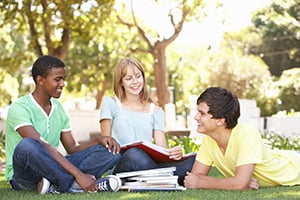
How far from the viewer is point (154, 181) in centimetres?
460

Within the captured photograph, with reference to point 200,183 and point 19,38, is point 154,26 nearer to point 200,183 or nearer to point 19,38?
point 200,183

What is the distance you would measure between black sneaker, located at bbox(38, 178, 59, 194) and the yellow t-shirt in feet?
3.64

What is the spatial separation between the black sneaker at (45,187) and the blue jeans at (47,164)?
35 millimetres

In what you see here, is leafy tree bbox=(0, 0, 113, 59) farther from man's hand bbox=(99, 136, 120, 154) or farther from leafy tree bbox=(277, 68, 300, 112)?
leafy tree bbox=(277, 68, 300, 112)

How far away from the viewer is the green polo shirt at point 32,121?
4727 millimetres

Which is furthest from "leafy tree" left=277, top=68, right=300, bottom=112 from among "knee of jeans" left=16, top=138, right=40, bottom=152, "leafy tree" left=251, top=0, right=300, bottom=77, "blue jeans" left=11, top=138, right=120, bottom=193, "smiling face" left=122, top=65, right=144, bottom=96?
"knee of jeans" left=16, top=138, right=40, bottom=152

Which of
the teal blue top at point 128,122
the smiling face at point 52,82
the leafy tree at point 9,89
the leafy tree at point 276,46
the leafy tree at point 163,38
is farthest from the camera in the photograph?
the leafy tree at point 276,46

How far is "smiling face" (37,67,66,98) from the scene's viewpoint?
191 inches

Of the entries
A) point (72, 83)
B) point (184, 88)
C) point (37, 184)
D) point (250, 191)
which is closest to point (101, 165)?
point (37, 184)

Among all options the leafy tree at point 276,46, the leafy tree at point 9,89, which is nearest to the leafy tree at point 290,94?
the leafy tree at point 276,46

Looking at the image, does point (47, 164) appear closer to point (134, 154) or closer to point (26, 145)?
point (26, 145)

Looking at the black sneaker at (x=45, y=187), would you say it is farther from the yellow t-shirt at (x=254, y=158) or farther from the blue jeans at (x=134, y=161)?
the yellow t-shirt at (x=254, y=158)

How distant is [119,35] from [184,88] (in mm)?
18015

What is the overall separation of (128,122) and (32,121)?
Answer: 0.83m
